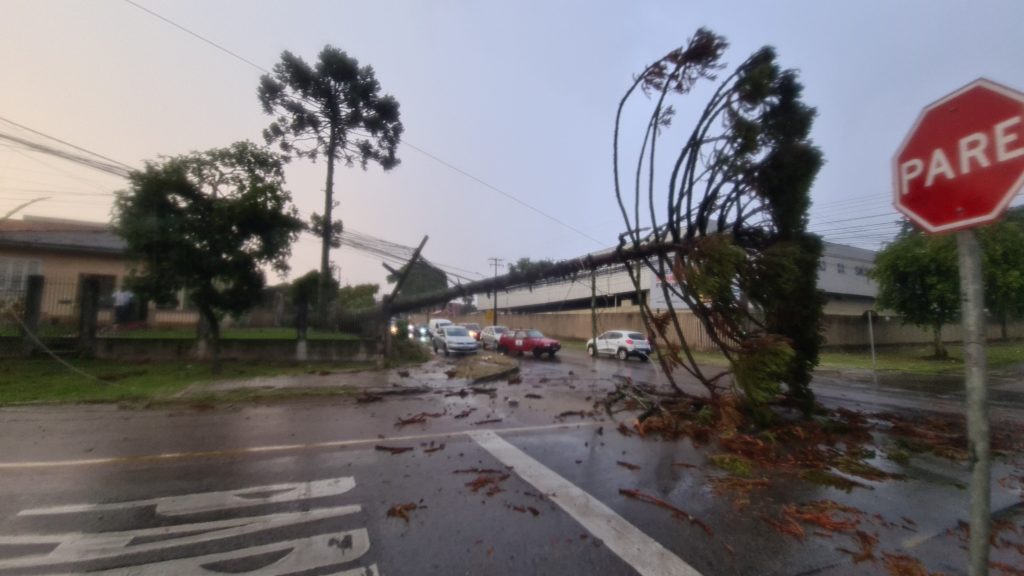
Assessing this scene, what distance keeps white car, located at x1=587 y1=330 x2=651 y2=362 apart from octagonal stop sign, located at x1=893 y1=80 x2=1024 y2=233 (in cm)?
2320

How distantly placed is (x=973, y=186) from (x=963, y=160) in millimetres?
136

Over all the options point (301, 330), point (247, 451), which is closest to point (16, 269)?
point (301, 330)

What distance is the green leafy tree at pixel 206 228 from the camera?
1356 centimetres

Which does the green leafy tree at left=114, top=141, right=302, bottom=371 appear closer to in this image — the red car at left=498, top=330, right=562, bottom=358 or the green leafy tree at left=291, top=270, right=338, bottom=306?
the green leafy tree at left=291, top=270, right=338, bottom=306

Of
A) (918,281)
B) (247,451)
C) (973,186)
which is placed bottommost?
(247,451)

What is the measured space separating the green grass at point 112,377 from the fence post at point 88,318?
2.07ft

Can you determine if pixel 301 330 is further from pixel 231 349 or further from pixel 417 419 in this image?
pixel 417 419

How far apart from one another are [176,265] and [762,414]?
14.7 meters

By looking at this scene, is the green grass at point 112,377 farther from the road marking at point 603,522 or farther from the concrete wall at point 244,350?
the road marking at point 603,522

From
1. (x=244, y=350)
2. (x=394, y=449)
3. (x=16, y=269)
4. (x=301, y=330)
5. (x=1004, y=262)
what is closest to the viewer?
(x=394, y=449)

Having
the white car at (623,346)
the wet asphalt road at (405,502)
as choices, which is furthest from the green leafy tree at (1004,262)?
the wet asphalt road at (405,502)

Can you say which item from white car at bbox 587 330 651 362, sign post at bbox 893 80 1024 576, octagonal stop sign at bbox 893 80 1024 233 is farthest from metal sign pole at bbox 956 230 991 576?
white car at bbox 587 330 651 362

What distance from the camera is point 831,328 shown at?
3178 cm

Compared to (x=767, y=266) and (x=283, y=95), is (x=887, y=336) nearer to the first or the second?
(x=767, y=266)
